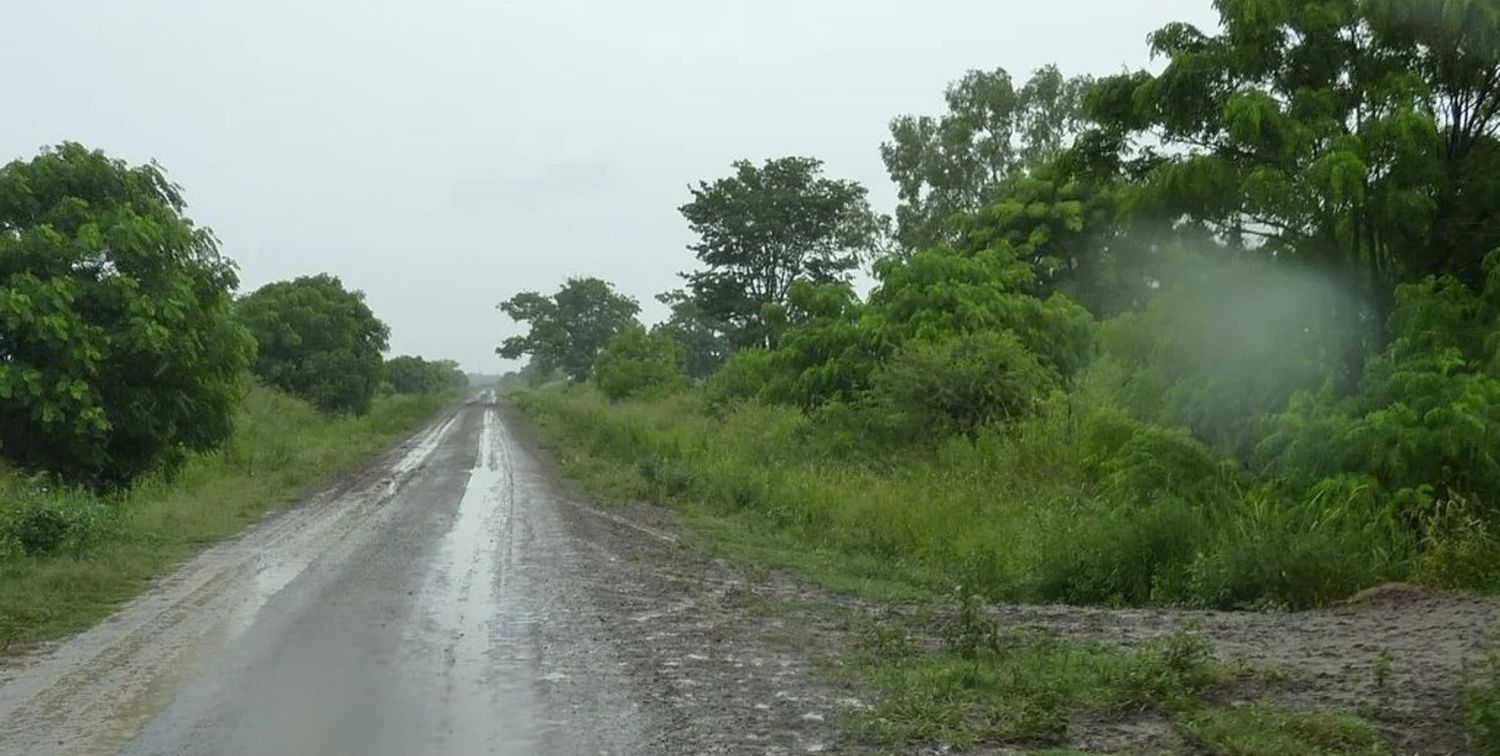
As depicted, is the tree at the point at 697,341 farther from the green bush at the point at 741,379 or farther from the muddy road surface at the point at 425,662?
the muddy road surface at the point at 425,662

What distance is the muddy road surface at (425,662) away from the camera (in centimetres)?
645

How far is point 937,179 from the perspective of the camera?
42469mm

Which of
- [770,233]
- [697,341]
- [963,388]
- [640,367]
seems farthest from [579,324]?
[963,388]

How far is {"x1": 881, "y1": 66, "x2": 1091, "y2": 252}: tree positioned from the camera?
4144 centimetres

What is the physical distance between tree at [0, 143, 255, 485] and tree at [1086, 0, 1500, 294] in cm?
1381

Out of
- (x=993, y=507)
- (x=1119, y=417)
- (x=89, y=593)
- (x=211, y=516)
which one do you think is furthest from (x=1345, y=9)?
(x=211, y=516)

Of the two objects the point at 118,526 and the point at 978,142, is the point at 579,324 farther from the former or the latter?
the point at 118,526

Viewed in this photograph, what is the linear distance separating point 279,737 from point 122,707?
4.27ft

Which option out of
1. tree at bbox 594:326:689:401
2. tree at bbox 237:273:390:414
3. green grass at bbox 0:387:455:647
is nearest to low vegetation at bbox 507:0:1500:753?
green grass at bbox 0:387:455:647

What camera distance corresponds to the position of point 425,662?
8.28 meters

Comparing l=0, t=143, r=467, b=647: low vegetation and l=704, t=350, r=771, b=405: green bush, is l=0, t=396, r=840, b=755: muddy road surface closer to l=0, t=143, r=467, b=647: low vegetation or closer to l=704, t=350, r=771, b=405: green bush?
l=0, t=143, r=467, b=647: low vegetation

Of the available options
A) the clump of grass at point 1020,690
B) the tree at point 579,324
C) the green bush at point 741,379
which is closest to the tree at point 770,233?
the green bush at point 741,379

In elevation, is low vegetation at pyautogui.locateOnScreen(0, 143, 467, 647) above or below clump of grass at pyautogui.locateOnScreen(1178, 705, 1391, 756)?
above

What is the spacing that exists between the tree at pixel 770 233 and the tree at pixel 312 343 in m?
17.8
